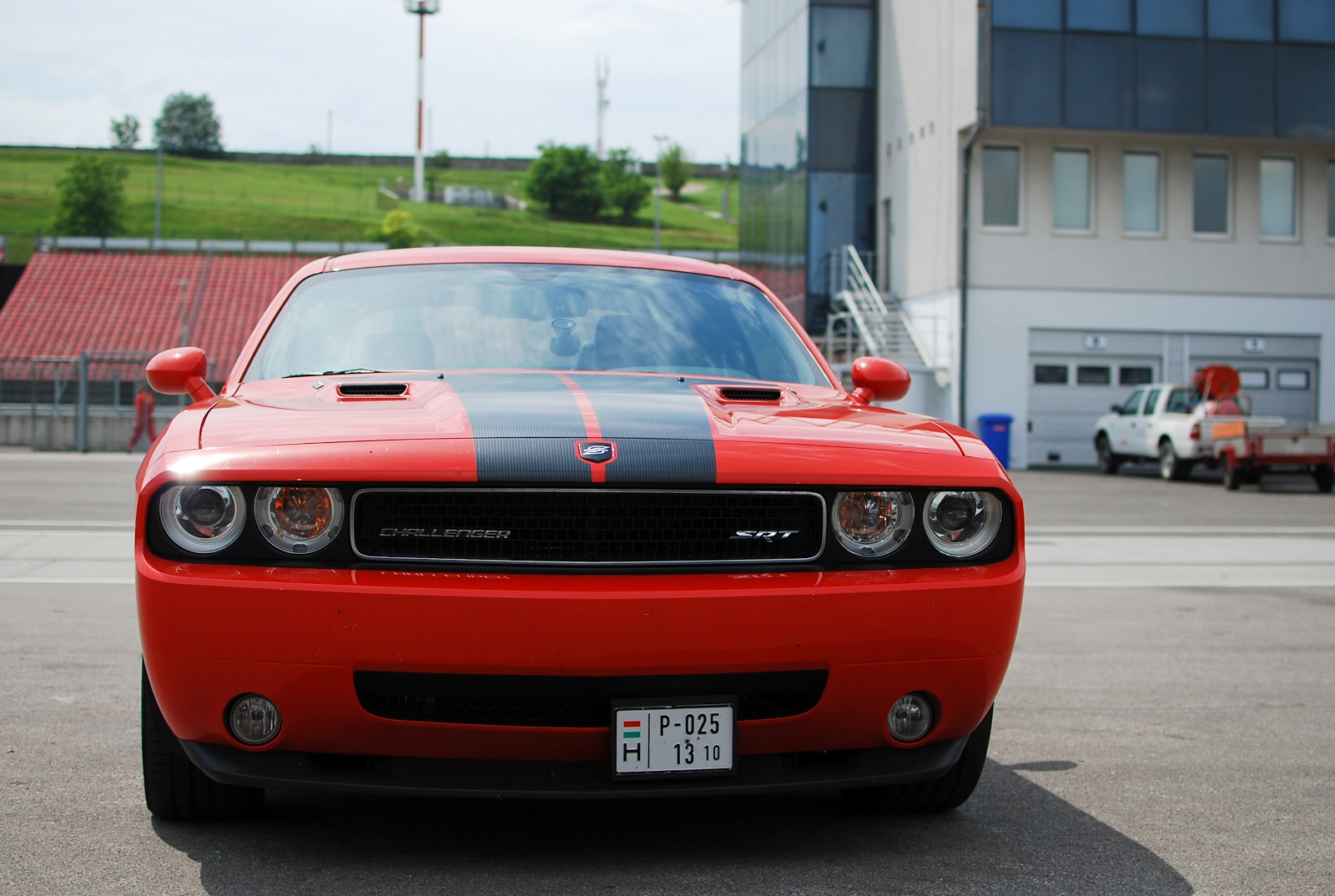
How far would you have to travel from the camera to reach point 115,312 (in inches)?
2165

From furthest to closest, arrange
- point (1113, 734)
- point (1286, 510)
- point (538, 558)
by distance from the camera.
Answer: point (1286, 510)
point (1113, 734)
point (538, 558)

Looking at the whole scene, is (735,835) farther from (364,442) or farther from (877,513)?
(364,442)

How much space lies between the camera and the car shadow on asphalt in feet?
10.1

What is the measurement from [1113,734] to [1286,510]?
45.5 ft

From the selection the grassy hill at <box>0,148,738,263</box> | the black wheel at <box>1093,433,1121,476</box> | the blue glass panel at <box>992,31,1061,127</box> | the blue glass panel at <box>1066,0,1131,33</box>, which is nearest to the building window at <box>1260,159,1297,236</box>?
the blue glass panel at <box>1066,0,1131,33</box>

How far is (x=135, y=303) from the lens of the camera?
56.3m

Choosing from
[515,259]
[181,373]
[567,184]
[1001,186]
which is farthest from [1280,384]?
[567,184]

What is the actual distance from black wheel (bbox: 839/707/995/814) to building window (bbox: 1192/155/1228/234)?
93.8 ft

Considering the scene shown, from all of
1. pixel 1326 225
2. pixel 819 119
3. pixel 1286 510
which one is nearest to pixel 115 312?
pixel 819 119

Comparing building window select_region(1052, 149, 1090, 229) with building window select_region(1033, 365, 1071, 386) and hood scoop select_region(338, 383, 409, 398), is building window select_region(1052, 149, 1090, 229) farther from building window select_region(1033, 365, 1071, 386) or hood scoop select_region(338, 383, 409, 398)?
hood scoop select_region(338, 383, 409, 398)

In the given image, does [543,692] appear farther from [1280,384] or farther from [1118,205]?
[1280,384]

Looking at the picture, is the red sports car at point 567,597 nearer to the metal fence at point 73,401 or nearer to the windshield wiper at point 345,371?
the windshield wiper at point 345,371

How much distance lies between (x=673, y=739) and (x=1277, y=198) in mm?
30619

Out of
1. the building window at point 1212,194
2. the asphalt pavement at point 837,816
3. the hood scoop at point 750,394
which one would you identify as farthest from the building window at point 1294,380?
the hood scoop at point 750,394
